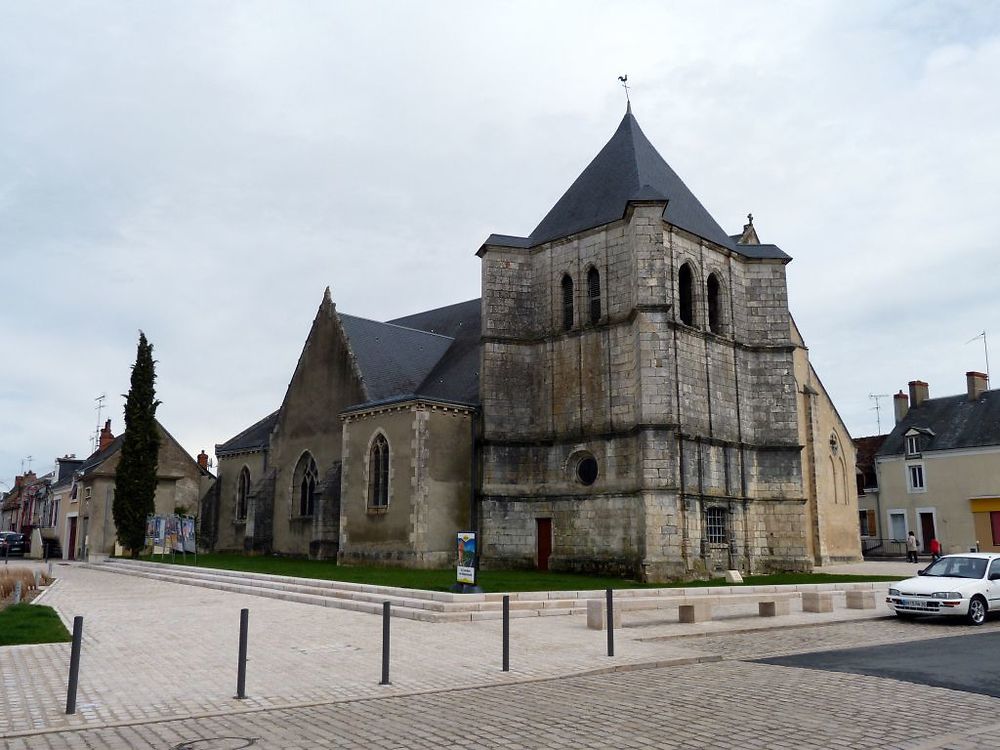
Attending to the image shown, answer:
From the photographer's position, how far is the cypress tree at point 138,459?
102 feet

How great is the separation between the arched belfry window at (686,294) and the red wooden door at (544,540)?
7363 mm

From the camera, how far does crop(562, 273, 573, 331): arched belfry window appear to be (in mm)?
25594

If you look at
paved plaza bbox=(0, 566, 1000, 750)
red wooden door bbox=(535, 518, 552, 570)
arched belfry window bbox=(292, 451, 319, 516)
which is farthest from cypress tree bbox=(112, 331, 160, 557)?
paved plaza bbox=(0, 566, 1000, 750)

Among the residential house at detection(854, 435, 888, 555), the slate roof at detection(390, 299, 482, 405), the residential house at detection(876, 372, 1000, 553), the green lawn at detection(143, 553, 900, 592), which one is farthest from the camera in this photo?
the residential house at detection(854, 435, 888, 555)

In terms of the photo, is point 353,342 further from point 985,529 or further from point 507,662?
point 985,529

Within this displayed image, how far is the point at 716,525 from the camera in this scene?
23.4m

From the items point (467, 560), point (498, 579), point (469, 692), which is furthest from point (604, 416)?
point (469, 692)

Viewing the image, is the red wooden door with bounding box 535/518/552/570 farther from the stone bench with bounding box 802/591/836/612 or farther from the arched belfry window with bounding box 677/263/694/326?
the stone bench with bounding box 802/591/836/612

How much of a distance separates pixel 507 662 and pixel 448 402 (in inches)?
617

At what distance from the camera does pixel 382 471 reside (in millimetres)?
25406

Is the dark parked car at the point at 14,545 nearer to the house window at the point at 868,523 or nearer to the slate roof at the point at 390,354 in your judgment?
the slate roof at the point at 390,354

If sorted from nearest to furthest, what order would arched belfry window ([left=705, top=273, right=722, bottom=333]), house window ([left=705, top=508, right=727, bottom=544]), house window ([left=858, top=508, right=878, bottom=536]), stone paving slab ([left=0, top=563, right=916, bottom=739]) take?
stone paving slab ([left=0, top=563, right=916, bottom=739]), house window ([left=705, top=508, right=727, bottom=544]), arched belfry window ([left=705, top=273, right=722, bottom=333]), house window ([left=858, top=508, right=878, bottom=536])

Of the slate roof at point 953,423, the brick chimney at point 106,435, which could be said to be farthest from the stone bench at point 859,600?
the brick chimney at point 106,435

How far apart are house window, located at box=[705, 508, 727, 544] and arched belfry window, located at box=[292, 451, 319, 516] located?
1462cm
